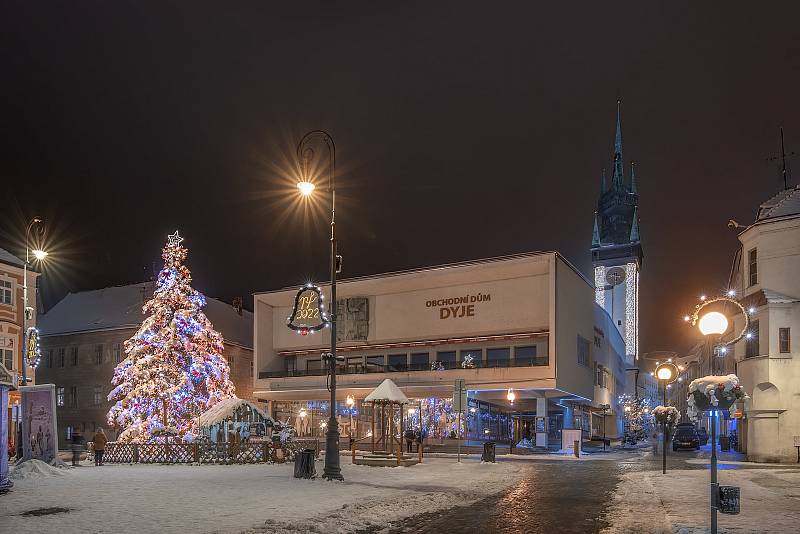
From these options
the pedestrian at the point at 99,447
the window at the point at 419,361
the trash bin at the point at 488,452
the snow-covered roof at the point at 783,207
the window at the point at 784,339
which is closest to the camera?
the pedestrian at the point at 99,447

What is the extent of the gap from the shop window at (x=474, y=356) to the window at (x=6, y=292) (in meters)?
29.8

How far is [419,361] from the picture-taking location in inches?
2183

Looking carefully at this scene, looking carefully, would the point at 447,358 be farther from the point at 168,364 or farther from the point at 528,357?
the point at 168,364

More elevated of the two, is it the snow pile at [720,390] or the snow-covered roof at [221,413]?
the snow pile at [720,390]

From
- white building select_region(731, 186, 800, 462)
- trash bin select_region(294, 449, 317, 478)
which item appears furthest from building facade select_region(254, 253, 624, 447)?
trash bin select_region(294, 449, 317, 478)

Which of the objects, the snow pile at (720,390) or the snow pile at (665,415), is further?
the snow pile at (665,415)

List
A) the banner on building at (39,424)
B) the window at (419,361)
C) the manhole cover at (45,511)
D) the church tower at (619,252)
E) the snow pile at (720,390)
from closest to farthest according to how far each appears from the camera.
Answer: the snow pile at (720,390)
the manhole cover at (45,511)
the banner on building at (39,424)
the window at (419,361)
the church tower at (619,252)

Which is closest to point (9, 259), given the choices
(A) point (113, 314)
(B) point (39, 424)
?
(A) point (113, 314)

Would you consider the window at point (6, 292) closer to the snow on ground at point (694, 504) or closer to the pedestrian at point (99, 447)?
the pedestrian at point (99, 447)

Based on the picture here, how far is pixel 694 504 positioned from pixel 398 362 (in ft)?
133

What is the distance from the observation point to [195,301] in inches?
1555

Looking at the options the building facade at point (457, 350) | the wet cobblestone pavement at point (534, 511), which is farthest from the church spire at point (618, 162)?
the wet cobblestone pavement at point (534, 511)

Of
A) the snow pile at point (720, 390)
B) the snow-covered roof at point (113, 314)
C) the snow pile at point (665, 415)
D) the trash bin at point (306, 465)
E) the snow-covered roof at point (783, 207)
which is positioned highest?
the snow-covered roof at point (783, 207)

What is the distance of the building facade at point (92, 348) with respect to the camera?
5756 centimetres
